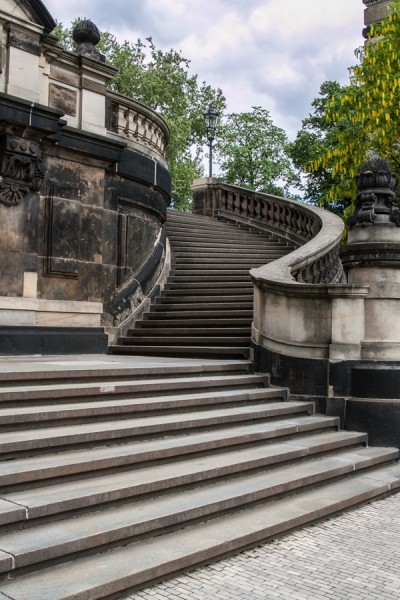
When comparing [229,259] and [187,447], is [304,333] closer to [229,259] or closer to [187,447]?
[187,447]

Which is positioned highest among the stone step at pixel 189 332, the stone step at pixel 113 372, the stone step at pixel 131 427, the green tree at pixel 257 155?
the green tree at pixel 257 155

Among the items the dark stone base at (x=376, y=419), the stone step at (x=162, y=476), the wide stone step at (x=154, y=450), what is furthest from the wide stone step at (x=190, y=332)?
the stone step at (x=162, y=476)

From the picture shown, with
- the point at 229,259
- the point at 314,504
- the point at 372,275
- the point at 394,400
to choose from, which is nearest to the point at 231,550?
the point at 314,504

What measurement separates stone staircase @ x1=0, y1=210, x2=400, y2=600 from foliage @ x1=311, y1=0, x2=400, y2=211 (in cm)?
877

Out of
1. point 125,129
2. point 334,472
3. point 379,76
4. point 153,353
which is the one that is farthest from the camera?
point 379,76

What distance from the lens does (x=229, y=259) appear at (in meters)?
13.4

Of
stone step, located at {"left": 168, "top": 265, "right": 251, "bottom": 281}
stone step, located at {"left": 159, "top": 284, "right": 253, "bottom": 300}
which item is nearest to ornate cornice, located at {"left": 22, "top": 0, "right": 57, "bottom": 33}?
stone step, located at {"left": 159, "top": 284, "right": 253, "bottom": 300}

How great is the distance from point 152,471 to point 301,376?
3.30m

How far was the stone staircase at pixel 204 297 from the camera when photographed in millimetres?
9828

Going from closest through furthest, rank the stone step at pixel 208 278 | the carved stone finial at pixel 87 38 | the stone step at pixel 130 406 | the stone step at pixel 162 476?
the stone step at pixel 162 476 < the stone step at pixel 130 406 < the carved stone finial at pixel 87 38 < the stone step at pixel 208 278

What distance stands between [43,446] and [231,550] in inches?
62.2

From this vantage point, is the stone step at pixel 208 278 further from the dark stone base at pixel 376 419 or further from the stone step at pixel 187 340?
the dark stone base at pixel 376 419

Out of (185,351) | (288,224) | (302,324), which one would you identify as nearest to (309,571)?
(302,324)

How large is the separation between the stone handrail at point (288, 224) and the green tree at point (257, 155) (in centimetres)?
1885
